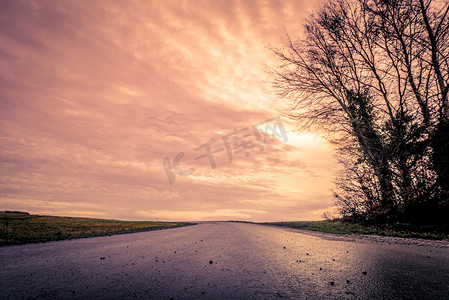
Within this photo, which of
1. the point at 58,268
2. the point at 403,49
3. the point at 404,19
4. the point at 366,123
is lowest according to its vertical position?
the point at 58,268

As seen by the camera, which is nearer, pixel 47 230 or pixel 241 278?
pixel 241 278

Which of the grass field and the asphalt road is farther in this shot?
the grass field

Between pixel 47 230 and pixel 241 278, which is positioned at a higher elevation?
pixel 241 278

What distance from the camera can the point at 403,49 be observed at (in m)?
14.1

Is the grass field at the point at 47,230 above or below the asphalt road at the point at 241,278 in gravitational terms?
below

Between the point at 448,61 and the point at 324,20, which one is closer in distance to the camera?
the point at 448,61

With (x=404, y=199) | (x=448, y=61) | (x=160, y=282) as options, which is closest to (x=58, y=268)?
(x=160, y=282)

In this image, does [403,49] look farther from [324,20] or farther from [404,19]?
[324,20]

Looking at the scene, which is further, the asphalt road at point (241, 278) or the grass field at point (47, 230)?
the grass field at point (47, 230)

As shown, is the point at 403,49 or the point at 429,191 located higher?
the point at 403,49

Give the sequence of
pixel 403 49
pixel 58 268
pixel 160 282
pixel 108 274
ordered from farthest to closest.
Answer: pixel 403 49 < pixel 58 268 < pixel 108 274 < pixel 160 282

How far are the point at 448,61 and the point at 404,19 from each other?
3.36 metres

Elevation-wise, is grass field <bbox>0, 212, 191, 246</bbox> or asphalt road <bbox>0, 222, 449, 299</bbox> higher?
asphalt road <bbox>0, 222, 449, 299</bbox>

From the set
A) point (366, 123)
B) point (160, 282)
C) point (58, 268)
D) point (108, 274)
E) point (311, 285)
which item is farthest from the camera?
point (366, 123)
